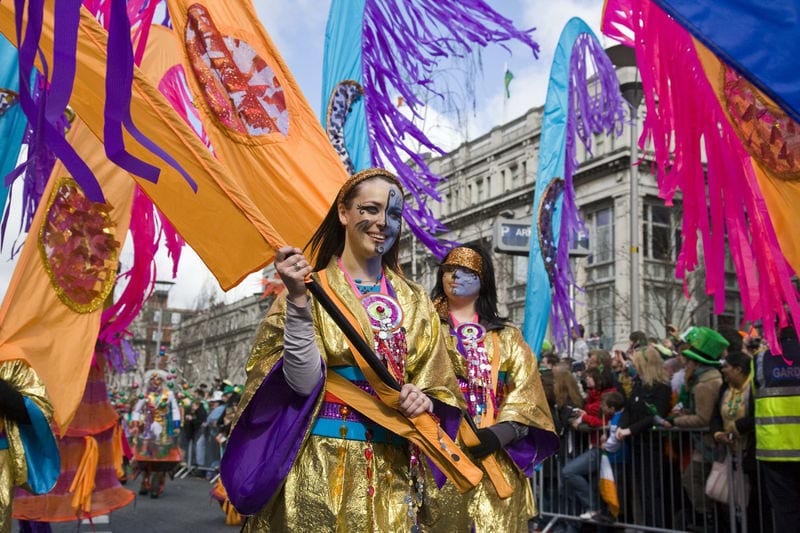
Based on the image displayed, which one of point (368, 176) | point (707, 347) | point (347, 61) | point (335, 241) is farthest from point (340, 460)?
point (707, 347)

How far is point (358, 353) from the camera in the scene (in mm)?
2938

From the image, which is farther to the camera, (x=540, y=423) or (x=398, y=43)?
(x=398, y=43)

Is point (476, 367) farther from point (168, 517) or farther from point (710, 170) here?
point (168, 517)

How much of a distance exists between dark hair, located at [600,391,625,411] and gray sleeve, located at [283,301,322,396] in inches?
225

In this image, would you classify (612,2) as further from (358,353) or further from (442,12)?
(358,353)

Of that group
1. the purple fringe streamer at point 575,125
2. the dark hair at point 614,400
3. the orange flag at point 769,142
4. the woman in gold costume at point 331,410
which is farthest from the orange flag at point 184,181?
the dark hair at point 614,400

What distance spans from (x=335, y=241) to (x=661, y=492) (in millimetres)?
5207

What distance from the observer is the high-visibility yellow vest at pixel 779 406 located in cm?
576

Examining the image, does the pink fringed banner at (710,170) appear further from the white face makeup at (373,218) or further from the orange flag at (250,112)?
the orange flag at (250,112)

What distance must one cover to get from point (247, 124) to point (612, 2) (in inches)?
88.1

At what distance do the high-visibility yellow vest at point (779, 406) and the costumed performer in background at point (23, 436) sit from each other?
178 inches

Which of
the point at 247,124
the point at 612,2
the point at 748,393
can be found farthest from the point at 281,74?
the point at 748,393

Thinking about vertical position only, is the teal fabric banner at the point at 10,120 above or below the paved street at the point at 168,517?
above

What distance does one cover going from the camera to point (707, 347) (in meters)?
7.43
